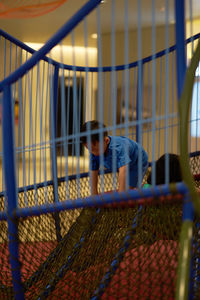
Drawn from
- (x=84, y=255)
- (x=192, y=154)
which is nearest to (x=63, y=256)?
(x=84, y=255)

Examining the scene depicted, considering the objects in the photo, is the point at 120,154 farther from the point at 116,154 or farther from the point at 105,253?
the point at 105,253

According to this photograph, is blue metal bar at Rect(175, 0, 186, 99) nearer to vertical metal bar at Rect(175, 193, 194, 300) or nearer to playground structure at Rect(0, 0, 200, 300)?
playground structure at Rect(0, 0, 200, 300)

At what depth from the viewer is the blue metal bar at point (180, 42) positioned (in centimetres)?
101

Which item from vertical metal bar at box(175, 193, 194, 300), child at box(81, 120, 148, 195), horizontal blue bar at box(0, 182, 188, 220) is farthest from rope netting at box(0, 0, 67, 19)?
vertical metal bar at box(175, 193, 194, 300)

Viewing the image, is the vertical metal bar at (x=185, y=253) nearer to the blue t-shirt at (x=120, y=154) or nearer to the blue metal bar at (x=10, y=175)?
the blue metal bar at (x=10, y=175)

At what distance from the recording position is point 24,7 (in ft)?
10.5

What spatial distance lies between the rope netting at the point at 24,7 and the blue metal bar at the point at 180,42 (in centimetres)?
242

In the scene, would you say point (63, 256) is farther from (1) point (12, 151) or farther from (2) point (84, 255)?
(1) point (12, 151)

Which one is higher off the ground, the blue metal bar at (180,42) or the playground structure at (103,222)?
the blue metal bar at (180,42)

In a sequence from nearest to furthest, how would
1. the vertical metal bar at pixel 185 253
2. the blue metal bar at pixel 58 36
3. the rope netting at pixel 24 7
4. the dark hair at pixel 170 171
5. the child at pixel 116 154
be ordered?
the vertical metal bar at pixel 185 253
the blue metal bar at pixel 58 36
the dark hair at pixel 170 171
the child at pixel 116 154
the rope netting at pixel 24 7

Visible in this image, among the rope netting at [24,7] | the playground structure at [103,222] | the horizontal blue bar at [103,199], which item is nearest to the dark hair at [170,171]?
the playground structure at [103,222]

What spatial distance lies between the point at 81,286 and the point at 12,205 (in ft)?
1.31

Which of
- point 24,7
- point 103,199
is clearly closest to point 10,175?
point 103,199

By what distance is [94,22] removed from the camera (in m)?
5.07
